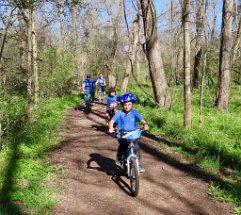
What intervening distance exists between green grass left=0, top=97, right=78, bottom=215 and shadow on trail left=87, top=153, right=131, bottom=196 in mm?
933

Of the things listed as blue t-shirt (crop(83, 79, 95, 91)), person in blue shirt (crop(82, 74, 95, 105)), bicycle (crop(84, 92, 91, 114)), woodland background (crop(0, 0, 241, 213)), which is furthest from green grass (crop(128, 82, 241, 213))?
blue t-shirt (crop(83, 79, 95, 91))

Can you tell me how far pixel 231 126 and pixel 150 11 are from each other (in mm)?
6132

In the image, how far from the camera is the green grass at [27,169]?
5527mm

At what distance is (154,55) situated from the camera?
1386 centimetres

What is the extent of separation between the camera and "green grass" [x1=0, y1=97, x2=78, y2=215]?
18.1 feet

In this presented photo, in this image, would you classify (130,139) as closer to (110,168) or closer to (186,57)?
(110,168)

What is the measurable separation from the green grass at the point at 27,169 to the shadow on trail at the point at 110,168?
933mm

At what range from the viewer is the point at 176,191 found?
6.37 meters

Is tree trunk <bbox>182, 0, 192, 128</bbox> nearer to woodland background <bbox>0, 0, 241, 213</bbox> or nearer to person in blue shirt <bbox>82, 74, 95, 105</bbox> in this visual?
woodland background <bbox>0, 0, 241, 213</bbox>

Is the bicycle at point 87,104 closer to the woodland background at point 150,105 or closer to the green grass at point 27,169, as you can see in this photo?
the woodland background at point 150,105

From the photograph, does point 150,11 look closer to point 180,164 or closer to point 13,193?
point 180,164

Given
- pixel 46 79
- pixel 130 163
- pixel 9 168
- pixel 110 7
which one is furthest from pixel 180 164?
pixel 110 7

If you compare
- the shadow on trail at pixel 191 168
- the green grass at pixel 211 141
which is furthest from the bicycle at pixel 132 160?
the shadow on trail at pixel 191 168

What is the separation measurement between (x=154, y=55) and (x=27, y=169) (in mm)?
8518
